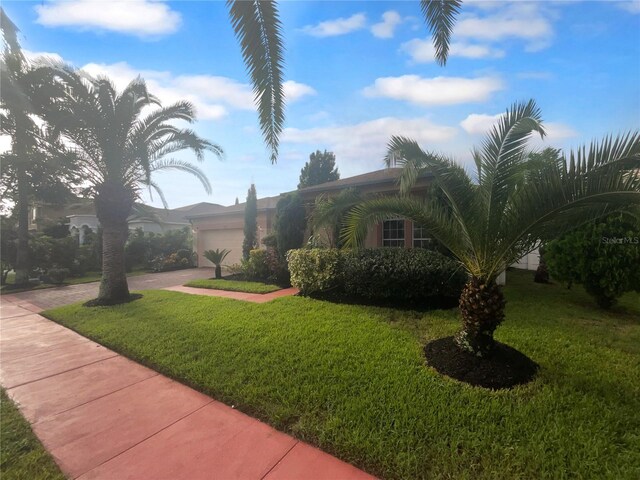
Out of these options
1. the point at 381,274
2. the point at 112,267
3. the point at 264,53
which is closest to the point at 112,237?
the point at 112,267

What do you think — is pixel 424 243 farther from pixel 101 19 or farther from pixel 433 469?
pixel 101 19

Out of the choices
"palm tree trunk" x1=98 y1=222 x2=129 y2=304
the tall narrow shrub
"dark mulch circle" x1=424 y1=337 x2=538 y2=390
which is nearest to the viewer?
"dark mulch circle" x1=424 y1=337 x2=538 y2=390

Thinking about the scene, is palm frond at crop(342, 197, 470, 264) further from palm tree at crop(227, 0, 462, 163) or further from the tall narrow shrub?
the tall narrow shrub

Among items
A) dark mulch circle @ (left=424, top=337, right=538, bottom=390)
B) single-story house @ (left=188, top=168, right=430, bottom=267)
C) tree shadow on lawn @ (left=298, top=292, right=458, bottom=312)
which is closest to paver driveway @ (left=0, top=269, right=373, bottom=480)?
dark mulch circle @ (left=424, top=337, right=538, bottom=390)

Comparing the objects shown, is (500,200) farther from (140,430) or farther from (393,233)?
(393,233)

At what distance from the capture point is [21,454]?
2.68 m

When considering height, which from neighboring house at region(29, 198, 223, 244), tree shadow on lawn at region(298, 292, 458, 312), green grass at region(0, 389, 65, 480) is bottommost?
green grass at region(0, 389, 65, 480)

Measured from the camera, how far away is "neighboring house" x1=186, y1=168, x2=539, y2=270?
10.3m

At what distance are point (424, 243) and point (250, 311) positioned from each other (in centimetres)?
637

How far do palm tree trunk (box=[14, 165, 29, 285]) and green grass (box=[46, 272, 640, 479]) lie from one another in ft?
33.4

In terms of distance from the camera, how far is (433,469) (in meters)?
2.26

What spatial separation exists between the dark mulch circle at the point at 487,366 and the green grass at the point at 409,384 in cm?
13

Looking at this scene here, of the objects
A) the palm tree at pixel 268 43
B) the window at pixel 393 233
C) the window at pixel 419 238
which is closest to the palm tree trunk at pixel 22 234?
the window at pixel 393 233

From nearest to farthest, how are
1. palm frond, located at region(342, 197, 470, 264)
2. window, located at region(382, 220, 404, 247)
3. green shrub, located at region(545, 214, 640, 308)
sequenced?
palm frond, located at region(342, 197, 470, 264) < green shrub, located at region(545, 214, 640, 308) < window, located at region(382, 220, 404, 247)
